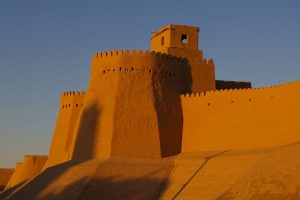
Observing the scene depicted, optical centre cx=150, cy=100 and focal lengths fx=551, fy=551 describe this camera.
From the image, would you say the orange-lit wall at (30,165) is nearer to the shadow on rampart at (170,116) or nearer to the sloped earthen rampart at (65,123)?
the sloped earthen rampart at (65,123)

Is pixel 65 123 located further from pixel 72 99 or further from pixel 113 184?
pixel 113 184

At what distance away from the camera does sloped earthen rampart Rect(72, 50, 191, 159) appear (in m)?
27.7

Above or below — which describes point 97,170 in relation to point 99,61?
below

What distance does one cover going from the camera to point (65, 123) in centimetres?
3728

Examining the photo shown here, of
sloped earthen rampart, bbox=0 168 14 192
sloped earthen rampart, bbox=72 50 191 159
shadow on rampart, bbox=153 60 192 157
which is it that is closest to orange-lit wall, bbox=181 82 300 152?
shadow on rampart, bbox=153 60 192 157

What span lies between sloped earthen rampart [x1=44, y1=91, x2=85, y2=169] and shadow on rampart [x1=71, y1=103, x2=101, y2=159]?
6.90 m

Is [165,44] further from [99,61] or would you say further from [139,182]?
[139,182]

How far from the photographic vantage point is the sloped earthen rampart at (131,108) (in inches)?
1089

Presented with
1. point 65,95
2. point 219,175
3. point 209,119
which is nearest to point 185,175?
point 219,175

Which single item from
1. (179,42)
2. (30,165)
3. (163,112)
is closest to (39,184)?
Result: (163,112)

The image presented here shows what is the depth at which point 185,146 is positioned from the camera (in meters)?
28.8

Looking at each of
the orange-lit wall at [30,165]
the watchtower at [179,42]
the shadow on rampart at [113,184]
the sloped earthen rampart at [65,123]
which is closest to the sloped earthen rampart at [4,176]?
the orange-lit wall at [30,165]

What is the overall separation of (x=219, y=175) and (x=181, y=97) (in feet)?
30.9

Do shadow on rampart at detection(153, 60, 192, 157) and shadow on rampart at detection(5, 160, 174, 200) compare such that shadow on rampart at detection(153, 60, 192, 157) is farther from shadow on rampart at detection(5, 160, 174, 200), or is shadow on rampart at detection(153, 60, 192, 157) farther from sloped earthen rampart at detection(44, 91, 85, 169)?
sloped earthen rampart at detection(44, 91, 85, 169)
